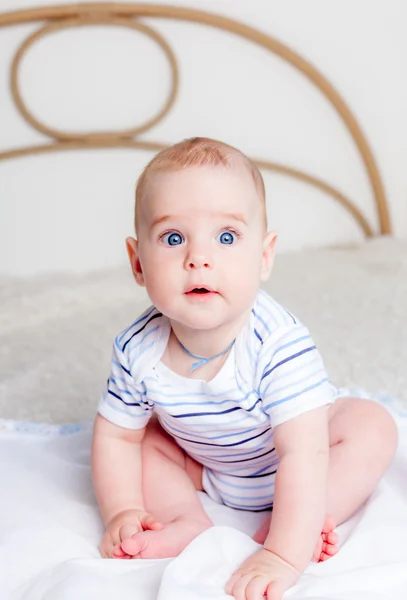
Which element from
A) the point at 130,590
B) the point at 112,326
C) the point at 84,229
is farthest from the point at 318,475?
the point at 84,229

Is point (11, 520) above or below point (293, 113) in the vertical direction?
below

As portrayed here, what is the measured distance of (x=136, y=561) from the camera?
967 millimetres

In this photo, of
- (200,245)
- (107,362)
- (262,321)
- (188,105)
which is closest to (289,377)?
(262,321)

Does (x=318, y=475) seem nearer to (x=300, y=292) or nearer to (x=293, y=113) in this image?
(x=300, y=292)

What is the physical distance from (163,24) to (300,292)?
33.7 inches

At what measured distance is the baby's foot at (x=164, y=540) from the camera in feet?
3.26

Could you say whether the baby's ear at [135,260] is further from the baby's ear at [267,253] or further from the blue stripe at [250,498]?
the blue stripe at [250,498]

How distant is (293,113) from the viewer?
244 centimetres

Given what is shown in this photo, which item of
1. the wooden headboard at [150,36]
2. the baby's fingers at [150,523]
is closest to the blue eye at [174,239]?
the baby's fingers at [150,523]

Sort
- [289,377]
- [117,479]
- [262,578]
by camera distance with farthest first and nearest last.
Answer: [117,479]
[289,377]
[262,578]

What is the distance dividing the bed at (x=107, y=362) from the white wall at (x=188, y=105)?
3 cm

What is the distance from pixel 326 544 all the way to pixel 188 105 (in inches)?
64.2

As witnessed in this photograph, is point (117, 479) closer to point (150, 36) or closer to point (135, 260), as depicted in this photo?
point (135, 260)

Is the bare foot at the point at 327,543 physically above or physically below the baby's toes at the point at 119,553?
above
